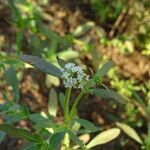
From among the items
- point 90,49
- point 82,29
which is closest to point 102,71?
point 90,49

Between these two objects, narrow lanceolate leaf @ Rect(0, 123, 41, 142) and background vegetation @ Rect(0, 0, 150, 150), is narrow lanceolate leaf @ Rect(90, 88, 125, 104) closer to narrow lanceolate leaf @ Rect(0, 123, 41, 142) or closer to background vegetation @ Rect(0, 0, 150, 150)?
narrow lanceolate leaf @ Rect(0, 123, 41, 142)

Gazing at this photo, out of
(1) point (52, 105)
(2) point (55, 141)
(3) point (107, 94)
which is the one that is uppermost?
(3) point (107, 94)

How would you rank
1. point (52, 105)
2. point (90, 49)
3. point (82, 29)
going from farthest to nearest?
point (82, 29), point (90, 49), point (52, 105)

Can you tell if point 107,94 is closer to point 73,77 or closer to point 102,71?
point 102,71

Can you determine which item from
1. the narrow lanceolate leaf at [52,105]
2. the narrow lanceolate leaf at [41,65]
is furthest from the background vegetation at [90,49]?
the narrow lanceolate leaf at [41,65]

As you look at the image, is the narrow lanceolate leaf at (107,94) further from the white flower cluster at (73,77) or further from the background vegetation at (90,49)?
the background vegetation at (90,49)

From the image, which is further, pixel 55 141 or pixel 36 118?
pixel 36 118

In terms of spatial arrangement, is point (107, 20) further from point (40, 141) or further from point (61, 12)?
point (40, 141)
